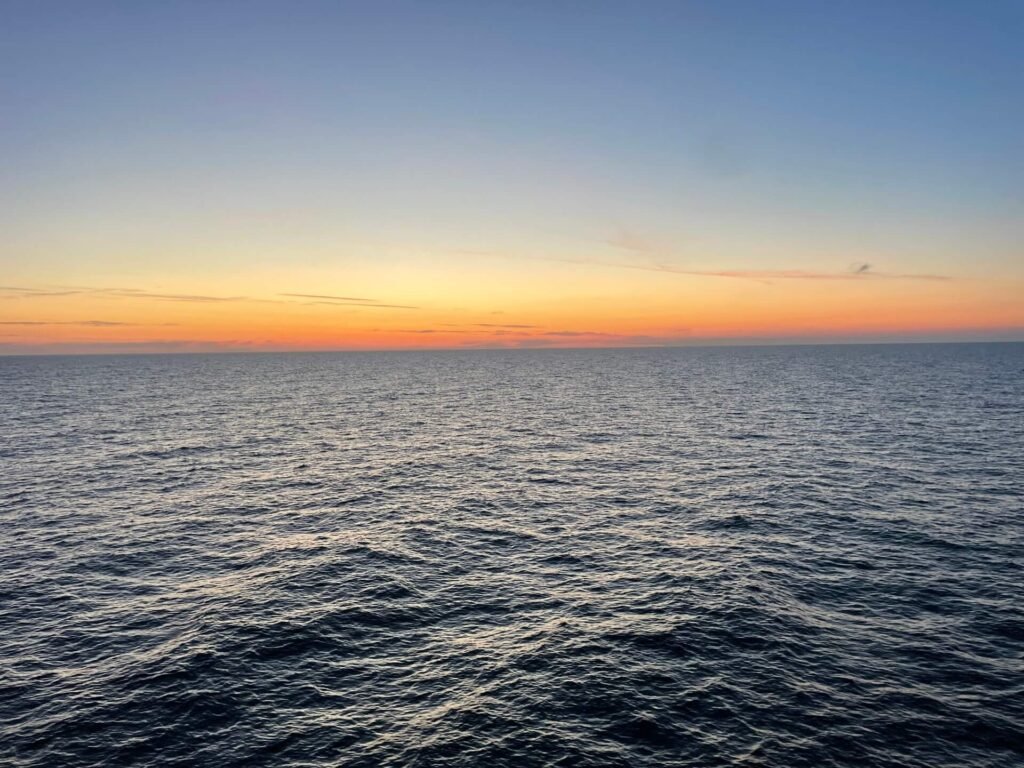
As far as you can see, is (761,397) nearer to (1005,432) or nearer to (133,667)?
(1005,432)

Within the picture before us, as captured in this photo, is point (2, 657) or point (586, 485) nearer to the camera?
point (2, 657)

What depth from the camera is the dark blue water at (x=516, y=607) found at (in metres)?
26.4

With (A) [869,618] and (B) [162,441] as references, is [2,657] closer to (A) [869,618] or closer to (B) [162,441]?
(A) [869,618]

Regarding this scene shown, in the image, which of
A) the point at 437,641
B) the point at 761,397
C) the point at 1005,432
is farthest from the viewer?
the point at 761,397

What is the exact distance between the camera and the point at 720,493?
2474 inches

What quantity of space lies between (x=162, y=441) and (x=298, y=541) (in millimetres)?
54643

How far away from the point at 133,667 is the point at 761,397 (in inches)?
5554

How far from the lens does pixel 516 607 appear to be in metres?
38.4

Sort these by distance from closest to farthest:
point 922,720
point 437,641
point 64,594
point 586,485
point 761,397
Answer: point 922,720, point 437,641, point 64,594, point 586,485, point 761,397

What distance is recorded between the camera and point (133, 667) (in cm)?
3155

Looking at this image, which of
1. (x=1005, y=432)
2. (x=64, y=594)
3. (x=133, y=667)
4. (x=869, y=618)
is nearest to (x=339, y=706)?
(x=133, y=667)

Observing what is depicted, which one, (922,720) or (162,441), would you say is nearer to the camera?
(922,720)

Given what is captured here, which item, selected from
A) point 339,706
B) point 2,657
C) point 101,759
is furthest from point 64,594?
point 339,706

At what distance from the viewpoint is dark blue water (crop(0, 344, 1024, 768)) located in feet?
86.7
